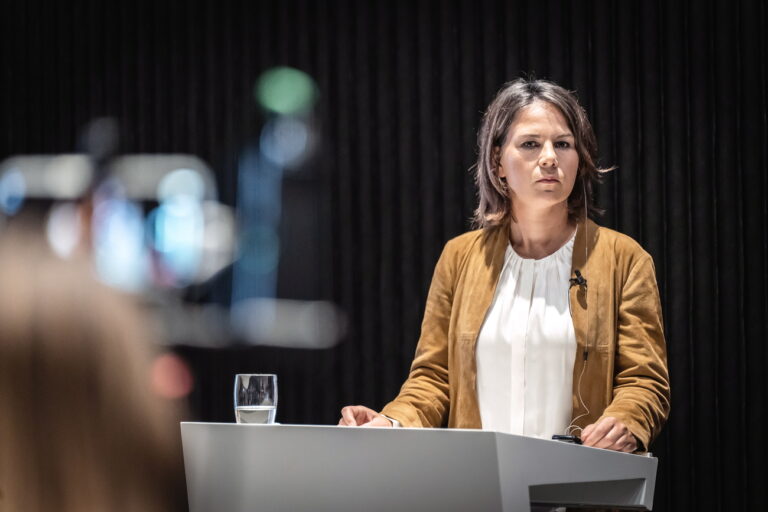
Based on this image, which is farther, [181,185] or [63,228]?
[63,228]

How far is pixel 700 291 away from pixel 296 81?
173 cm

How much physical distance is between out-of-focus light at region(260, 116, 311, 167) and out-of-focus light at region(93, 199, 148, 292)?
612 millimetres

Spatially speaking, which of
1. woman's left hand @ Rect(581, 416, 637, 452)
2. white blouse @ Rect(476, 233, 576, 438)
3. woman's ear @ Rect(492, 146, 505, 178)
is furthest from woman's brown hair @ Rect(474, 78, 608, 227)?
woman's left hand @ Rect(581, 416, 637, 452)

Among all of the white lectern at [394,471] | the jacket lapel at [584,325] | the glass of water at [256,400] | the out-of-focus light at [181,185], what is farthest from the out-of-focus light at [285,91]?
the white lectern at [394,471]

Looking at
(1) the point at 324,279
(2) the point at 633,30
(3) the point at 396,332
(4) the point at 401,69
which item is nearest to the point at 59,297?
(1) the point at 324,279

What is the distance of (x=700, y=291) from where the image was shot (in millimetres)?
3352

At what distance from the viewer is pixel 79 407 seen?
12.7 ft

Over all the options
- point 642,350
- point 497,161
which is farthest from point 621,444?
point 497,161

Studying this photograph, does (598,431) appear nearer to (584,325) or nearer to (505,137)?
(584,325)

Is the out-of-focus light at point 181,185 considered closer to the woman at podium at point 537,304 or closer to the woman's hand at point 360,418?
the woman at podium at point 537,304

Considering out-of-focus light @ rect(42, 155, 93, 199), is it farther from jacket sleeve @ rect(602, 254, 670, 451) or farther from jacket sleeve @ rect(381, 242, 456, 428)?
jacket sleeve @ rect(602, 254, 670, 451)

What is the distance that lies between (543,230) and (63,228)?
2.45m

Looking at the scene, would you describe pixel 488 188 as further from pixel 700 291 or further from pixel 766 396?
pixel 766 396

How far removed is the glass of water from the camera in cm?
166
